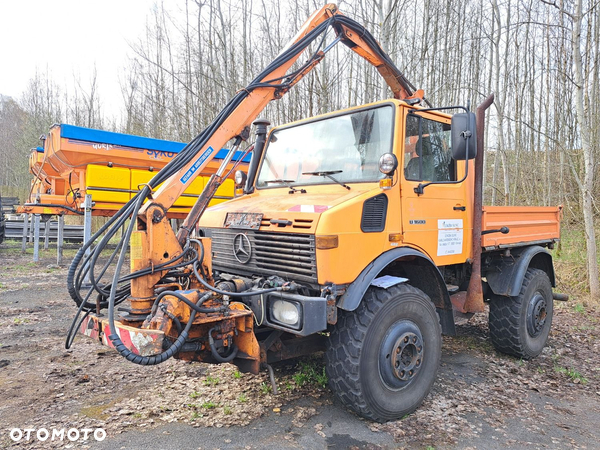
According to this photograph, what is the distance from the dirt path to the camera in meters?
3.04

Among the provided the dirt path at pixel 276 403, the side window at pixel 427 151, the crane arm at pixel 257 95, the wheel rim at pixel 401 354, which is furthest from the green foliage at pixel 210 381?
the side window at pixel 427 151

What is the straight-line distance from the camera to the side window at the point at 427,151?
3689 millimetres

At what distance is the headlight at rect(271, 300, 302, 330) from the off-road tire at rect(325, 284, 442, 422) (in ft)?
1.55

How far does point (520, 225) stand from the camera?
16.0 feet

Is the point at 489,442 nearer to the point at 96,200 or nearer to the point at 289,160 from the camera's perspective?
→ the point at 289,160

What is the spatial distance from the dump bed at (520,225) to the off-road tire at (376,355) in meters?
1.43

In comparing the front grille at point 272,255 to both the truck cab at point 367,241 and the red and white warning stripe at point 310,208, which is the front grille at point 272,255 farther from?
the red and white warning stripe at point 310,208

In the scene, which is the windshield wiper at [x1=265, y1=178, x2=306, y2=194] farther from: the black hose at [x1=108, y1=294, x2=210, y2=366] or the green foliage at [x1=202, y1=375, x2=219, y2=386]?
the green foliage at [x1=202, y1=375, x2=219, y2=386]

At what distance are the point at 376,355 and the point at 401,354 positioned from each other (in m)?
0.29

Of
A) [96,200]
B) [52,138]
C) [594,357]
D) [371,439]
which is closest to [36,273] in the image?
[96,200]

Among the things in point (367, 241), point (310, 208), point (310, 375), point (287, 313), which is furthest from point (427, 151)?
point (310, 375)

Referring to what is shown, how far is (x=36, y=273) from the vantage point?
9914 millimetres

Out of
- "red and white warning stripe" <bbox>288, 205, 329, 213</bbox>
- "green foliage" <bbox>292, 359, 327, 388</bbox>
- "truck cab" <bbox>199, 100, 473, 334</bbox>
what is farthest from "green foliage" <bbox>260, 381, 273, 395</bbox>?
"red and white warning stripe" <bbox>288, 205, 329, 213</bbox>

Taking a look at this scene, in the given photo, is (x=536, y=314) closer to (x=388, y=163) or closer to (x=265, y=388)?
(x=388, y=163)
